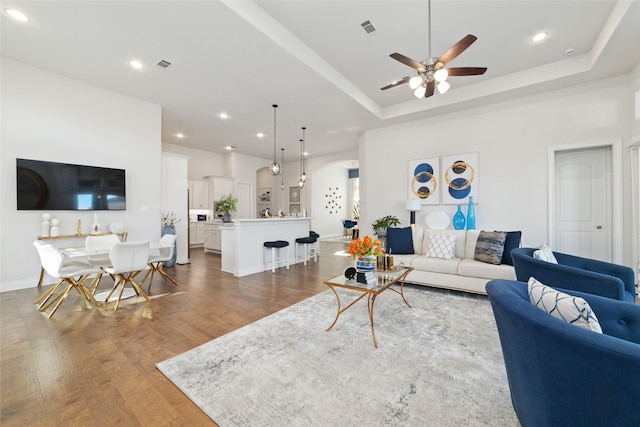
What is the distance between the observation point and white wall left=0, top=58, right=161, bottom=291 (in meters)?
3.76

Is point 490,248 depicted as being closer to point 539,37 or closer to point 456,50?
point 456,50

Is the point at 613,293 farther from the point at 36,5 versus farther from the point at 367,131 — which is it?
the point at 36,5

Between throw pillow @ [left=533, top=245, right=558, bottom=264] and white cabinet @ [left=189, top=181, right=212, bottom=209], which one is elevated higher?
white cabinet @ [left=189, top=181, right=212, bottom=209]

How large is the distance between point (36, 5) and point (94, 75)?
146 cm

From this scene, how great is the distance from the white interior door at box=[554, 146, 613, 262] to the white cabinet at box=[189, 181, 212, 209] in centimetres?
923

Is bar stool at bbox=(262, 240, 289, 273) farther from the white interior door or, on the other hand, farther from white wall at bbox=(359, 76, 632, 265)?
the white interior door

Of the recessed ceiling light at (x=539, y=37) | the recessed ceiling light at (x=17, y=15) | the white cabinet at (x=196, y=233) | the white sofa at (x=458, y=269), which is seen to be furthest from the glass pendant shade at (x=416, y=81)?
the white cabinet at (x=196, y=233)

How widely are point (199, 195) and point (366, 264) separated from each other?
302 inches

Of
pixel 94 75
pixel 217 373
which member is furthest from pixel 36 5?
pixel 217 373

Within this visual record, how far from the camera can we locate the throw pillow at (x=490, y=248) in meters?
3.64

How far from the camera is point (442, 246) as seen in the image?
409cm

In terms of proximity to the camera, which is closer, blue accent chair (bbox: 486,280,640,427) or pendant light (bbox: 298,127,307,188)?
blue accent chair (bbox: 486,280,640,427)

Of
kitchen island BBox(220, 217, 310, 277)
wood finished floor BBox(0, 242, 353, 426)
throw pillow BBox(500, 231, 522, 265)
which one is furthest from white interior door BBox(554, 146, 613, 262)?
kitchen island BBox(220, 217, 310, 277)

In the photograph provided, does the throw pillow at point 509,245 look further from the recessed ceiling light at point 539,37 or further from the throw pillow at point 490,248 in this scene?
the recessed ceiling light at point 539,37
